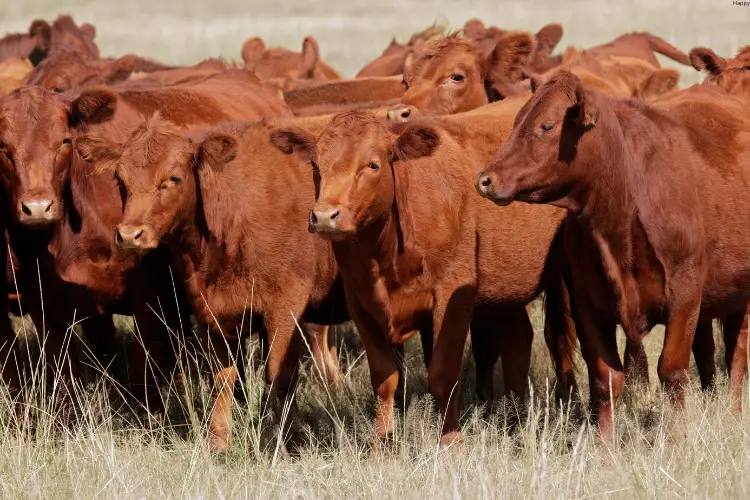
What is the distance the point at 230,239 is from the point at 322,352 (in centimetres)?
232

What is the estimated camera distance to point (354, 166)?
19.2ft

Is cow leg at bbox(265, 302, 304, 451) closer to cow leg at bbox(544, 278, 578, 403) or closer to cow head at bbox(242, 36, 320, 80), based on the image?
cow leg at bbox(544, 278, 578, 403)

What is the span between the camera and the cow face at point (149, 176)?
607 cm

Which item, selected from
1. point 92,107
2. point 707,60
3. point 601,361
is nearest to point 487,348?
point 601,361

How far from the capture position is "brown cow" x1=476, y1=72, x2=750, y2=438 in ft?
18.8

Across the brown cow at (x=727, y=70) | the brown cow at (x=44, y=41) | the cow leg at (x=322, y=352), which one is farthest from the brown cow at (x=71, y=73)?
the brown cow at (x=44, y=41)

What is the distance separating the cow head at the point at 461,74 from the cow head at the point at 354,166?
221 cm

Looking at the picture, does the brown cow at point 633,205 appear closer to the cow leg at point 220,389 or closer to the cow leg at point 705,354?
the cow leg at point 705,354

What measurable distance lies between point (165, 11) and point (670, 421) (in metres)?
41.7

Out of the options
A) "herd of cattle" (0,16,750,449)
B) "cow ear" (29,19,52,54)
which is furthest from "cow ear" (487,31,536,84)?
"cow ear" (29,19,52,54)

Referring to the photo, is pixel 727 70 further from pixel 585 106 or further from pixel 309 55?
pixel 309 55

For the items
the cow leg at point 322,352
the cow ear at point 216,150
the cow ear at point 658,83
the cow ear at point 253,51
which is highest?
the cow ear at point 216,150

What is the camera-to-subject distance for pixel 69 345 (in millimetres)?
7250

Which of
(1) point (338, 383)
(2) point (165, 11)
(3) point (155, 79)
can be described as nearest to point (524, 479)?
(1) point (338, 383)
